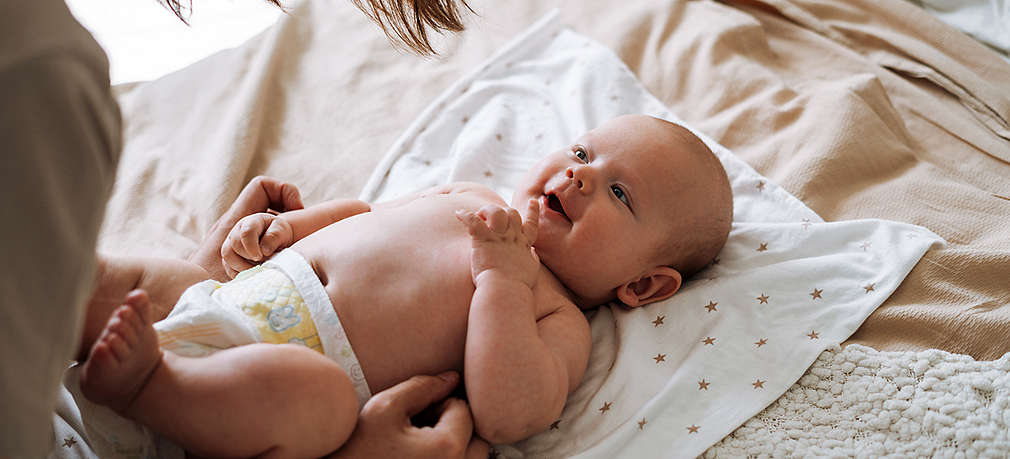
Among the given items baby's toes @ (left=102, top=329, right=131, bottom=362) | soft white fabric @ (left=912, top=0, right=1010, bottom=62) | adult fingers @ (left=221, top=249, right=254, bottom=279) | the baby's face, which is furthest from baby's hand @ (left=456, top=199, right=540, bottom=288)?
soft white fabric @ (left=912, top=0, right=1010, bottom=62)

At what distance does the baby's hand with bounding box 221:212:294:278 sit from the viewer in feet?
3.78

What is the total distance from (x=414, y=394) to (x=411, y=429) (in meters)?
0.05

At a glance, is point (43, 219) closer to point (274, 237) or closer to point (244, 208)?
point (274, 237)

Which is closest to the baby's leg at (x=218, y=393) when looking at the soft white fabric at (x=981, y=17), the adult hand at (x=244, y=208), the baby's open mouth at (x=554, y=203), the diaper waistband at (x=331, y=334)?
the diaper waistband at (x=331, y=334)

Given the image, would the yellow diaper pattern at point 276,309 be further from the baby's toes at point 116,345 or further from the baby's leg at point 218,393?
the baby's toes at point 116,345

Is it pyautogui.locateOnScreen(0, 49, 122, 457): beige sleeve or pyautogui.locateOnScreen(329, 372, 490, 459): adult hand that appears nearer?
pyautogui.locateOnScreen(0, 49, 122, 457): beige sleeve

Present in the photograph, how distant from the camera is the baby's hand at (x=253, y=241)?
115 centimetres

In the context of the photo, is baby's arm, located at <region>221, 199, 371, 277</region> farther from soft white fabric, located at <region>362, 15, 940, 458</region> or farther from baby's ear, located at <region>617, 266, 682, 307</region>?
baby's ear, located at <region>617, 266, 682, 307</region>

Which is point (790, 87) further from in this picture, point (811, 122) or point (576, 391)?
point (576, 391)

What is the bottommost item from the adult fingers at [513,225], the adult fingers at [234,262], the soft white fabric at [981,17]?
the adult fingers at [234,262]

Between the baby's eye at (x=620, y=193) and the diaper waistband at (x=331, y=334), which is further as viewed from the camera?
the baby's eye at (x=620, y=193)

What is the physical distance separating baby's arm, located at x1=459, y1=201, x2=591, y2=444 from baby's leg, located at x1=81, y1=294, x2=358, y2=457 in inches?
7.7

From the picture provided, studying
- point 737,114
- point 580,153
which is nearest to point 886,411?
point 580,153

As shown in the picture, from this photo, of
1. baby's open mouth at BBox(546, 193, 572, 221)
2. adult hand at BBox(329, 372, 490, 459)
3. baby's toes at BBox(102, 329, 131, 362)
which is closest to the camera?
baby's toes at BBox(102, 329, 131, 362)
